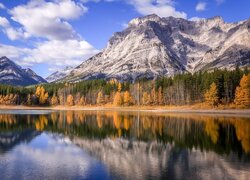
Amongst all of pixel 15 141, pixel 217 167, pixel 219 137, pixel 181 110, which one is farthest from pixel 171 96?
pixel 217 167

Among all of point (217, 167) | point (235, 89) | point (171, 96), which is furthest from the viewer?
point (171, 96)

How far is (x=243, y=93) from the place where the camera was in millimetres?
146000

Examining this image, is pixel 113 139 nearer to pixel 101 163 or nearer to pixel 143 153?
pixel 143 153

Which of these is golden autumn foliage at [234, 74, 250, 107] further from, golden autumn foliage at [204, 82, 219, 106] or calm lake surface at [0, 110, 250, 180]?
calm lake surface at [0, 110, 250, 180]

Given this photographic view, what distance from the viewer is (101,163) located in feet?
136

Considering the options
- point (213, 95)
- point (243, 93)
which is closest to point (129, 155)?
point (243, 93)

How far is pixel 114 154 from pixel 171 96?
14353 cm

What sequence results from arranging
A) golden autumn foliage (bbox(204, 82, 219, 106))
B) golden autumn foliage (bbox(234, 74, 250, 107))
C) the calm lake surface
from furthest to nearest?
golden autumn foliage (bbox(204, 82, 219, 106)), golden autumn foliage (bbox(234, 74, 250, 107)), the calm lake surface

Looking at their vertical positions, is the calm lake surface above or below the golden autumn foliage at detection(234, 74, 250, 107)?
below

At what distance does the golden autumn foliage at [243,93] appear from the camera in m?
144

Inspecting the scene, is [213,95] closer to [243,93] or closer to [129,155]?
[243,93]

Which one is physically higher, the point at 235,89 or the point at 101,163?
the point at 235,89

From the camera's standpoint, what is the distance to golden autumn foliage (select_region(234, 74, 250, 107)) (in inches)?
5650

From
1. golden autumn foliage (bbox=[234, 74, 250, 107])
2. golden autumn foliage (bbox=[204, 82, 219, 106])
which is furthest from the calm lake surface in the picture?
golden autumn foliage (bbox=[204, 82, 219, 106])
